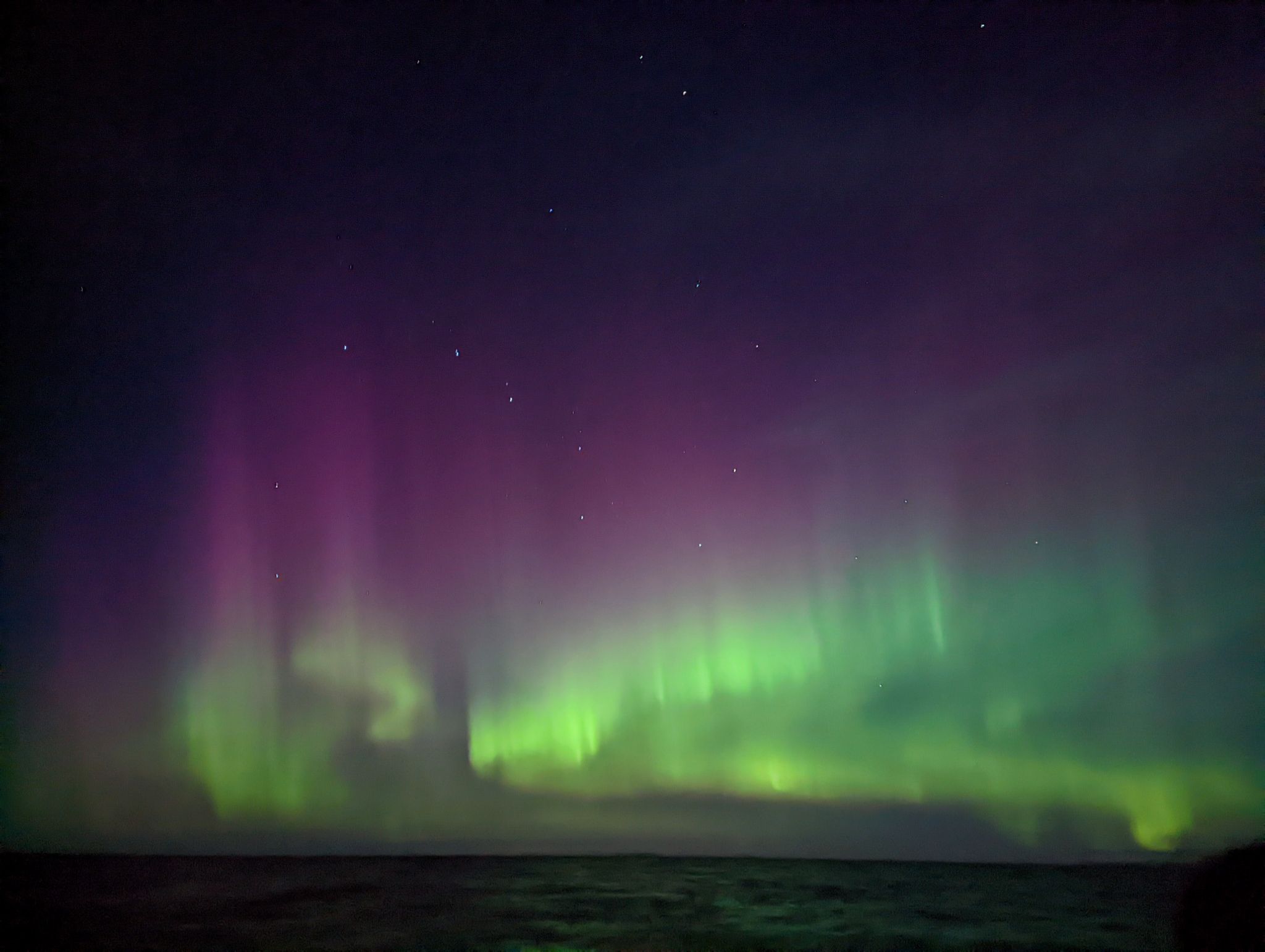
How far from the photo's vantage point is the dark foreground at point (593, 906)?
11320 millimetres

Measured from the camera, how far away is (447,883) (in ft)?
57.9

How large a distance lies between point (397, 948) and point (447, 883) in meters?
7.36

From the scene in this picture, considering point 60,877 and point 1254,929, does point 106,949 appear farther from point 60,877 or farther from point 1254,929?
point 1254,929

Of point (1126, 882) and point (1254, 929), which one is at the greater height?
point (1254, 929)

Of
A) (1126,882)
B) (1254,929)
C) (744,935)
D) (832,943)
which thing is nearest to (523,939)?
(744,935)

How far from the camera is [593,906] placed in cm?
1414

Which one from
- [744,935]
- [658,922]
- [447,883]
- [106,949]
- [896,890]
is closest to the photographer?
[106,949]

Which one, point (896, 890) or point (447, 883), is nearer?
point (896, 890)

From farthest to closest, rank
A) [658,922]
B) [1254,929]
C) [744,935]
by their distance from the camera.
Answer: [658,922] → [744,935] → [1254,929]

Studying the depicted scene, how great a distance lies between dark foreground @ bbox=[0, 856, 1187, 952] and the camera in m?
11.3

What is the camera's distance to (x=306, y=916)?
1316 centimetres

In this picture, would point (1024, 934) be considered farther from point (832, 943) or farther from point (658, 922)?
point (658, 922)

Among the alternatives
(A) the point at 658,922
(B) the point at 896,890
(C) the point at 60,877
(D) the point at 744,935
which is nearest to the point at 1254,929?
(D) the point at 744,935

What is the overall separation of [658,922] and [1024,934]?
4.72 m
